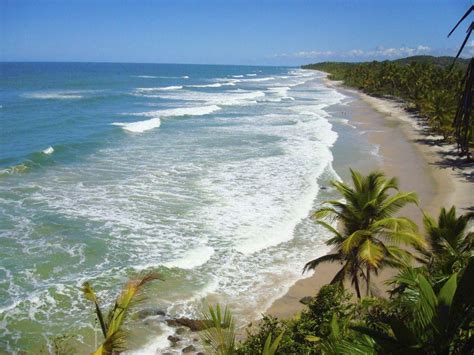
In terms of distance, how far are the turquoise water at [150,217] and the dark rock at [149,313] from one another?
0.93ft

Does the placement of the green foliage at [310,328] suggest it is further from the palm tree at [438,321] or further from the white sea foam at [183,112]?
the white sea foam at [183,112]

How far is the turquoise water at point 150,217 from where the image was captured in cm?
1365

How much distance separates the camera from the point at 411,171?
91.3 ft

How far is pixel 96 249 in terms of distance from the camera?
1675cm

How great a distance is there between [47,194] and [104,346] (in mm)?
18497

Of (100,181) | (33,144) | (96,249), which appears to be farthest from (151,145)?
(96,249)

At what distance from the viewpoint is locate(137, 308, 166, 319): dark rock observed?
1273cm

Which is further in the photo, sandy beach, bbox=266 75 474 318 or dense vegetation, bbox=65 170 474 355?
sandy beach, bbox=266 75 474 318

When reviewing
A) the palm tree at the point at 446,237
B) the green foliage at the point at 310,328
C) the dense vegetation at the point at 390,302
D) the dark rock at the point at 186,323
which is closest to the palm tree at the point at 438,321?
the dense vegetation at the point at 390,302

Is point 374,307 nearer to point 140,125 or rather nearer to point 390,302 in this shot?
point 390,302

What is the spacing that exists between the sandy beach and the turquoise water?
710 mm

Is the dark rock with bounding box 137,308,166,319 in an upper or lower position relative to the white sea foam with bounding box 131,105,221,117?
lower

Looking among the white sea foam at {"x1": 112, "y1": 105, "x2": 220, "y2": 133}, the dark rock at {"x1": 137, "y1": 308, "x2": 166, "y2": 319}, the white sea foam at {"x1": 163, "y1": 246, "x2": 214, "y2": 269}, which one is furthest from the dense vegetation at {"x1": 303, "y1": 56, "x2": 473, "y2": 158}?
the white sea foam at {"x1": 112, "y1": 105, "x2": 220, "y2": 133}

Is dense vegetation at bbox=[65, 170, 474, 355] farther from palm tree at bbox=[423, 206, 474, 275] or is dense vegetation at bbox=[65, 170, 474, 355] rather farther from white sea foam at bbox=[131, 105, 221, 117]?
white sea foam at bbox=[131, 105, 221, 117]
